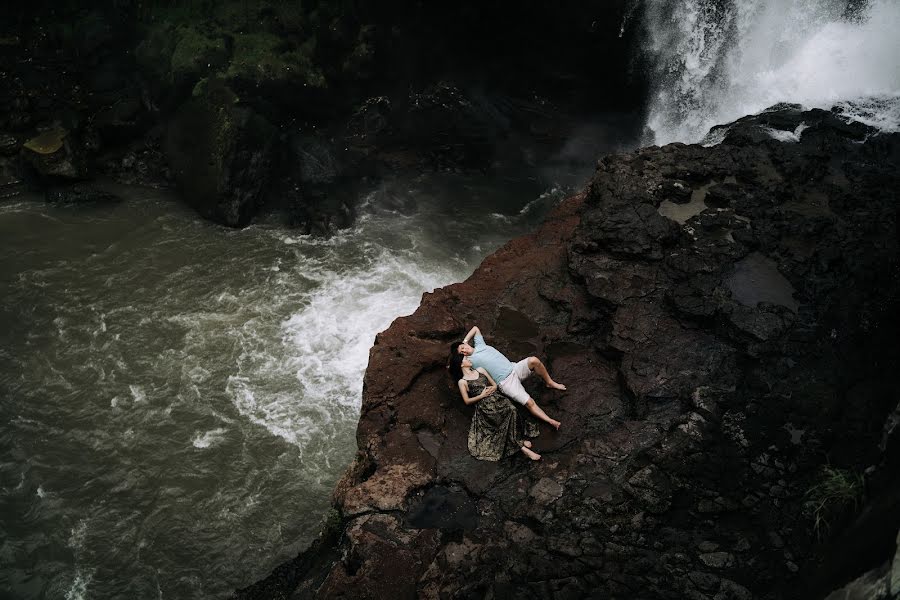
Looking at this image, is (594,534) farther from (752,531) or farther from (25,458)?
(25,458)

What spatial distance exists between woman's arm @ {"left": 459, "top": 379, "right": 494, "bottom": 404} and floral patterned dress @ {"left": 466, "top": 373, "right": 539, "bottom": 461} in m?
0.03

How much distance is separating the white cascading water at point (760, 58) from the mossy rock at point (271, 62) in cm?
757

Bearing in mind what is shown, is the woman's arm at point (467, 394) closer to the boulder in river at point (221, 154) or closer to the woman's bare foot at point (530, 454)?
the woman's bare foot at point (530, 454)

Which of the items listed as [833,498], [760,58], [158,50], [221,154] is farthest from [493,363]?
[158,50]

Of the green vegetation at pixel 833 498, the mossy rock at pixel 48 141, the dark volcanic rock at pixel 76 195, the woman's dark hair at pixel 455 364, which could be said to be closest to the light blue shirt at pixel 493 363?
the woman's dark hair at pixel 455 364

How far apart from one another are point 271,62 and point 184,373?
741cm

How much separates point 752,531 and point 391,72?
12373 millimetres

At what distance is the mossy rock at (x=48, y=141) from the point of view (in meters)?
12.4

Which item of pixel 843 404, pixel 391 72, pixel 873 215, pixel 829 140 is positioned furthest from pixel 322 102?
pixel 843 404

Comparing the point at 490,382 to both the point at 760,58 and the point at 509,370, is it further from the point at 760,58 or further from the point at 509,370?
the point at 760,58

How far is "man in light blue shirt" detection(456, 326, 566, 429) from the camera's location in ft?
18.3

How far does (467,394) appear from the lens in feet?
18.5

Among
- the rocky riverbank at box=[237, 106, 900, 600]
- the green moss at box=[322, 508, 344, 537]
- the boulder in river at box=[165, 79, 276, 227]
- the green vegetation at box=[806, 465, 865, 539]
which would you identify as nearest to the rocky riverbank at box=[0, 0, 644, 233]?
the boulder in river at box=[165, 79, 276, 227]

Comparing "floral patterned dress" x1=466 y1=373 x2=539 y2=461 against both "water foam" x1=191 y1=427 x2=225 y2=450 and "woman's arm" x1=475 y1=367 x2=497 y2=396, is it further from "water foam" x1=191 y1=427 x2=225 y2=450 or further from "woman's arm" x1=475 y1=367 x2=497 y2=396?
"water foam" x1=191 y1=427 x2=225 y2=450
